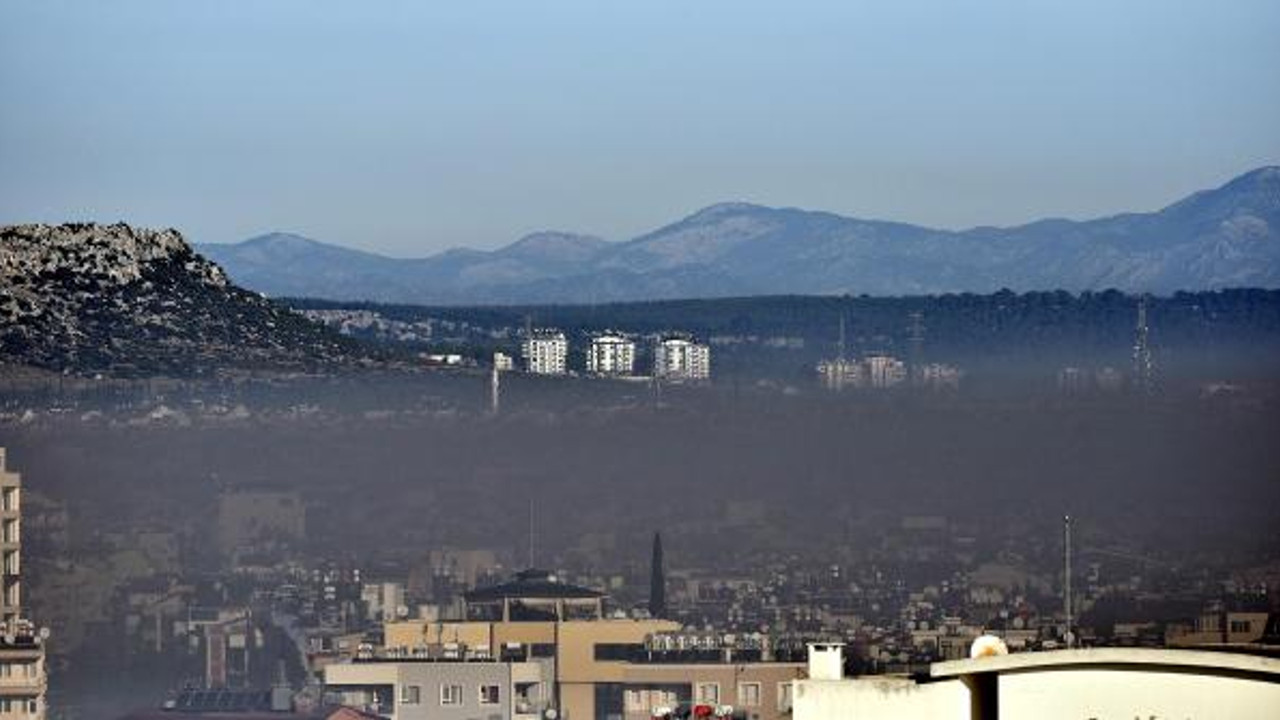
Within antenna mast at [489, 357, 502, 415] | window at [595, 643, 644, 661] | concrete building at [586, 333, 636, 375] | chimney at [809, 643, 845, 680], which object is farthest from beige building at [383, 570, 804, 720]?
chimney at [809, 643, 845, 680]

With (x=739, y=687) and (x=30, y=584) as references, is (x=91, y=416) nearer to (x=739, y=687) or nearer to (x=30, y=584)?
(x=30, y=584)

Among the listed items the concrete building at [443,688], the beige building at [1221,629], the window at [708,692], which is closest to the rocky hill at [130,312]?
the concrete building at [443,688]

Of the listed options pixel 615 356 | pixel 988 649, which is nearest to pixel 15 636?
pixel 615 356

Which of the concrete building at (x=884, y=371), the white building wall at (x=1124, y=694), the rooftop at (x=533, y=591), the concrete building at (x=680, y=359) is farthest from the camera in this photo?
the concrete building at (x=680, y=359)

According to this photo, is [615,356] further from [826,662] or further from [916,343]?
[826,662]

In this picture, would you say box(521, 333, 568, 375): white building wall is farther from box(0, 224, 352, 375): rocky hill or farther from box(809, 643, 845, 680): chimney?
box(809, 643, 845, 680): chimney

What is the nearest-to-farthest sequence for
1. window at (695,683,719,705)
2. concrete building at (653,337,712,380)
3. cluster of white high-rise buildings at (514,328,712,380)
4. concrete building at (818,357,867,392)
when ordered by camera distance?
window at (695,683,719,705) < concrete building at (818,357,867,392) < concrete building at (653,337,712,380) < cluster of white high-rise buildings at (514,328,712,380)

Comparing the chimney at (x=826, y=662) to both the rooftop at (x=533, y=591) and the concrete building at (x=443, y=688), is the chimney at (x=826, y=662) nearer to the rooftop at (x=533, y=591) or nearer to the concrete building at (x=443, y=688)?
the concrete building at (x=443, y=688)
